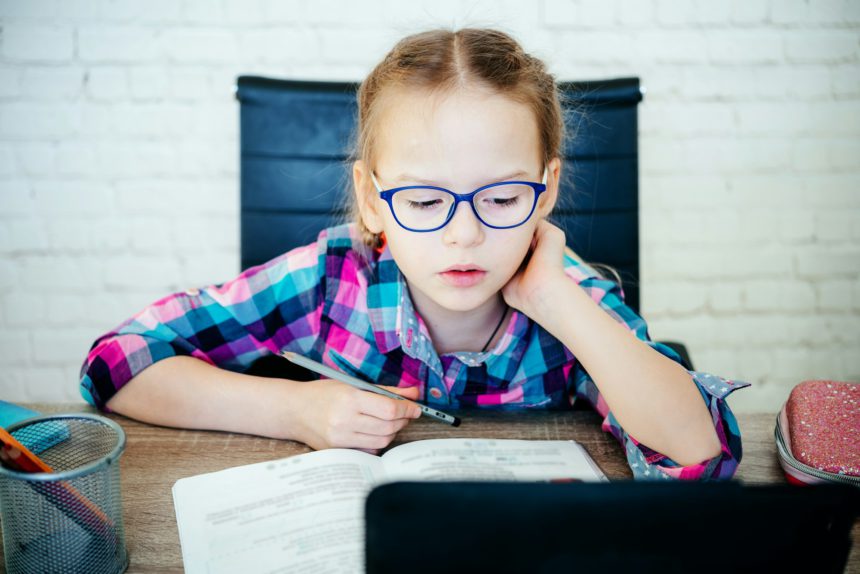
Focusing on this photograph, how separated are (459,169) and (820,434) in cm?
48

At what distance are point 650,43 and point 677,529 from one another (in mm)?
1607

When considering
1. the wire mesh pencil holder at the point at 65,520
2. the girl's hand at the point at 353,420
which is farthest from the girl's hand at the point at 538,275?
the wire mesh pencil holder at the point at 65,520

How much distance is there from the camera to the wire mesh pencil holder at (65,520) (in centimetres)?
51

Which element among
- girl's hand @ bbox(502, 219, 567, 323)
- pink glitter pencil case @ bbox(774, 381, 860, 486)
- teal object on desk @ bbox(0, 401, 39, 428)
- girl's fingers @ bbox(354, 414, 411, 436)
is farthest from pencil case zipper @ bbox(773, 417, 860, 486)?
teal object on desk @ bbox(0, 401, 39, 428)

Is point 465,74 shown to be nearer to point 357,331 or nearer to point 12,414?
point 357,331

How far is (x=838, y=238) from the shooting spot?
189cm

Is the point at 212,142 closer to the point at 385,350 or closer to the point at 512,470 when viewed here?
the point at 385,350

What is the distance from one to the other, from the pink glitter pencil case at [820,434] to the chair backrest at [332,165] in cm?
56

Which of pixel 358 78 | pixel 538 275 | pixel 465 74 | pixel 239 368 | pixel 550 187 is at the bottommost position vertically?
pixel 239 368

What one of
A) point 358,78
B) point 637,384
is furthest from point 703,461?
point 358,78

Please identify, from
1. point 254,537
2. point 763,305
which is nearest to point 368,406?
point 254,537

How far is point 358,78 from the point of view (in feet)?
5.66

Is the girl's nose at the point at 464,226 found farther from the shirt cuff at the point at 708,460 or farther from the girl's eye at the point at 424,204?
the shirt cuff at the point at 708,460

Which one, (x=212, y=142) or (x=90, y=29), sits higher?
(x=90, y=29)
